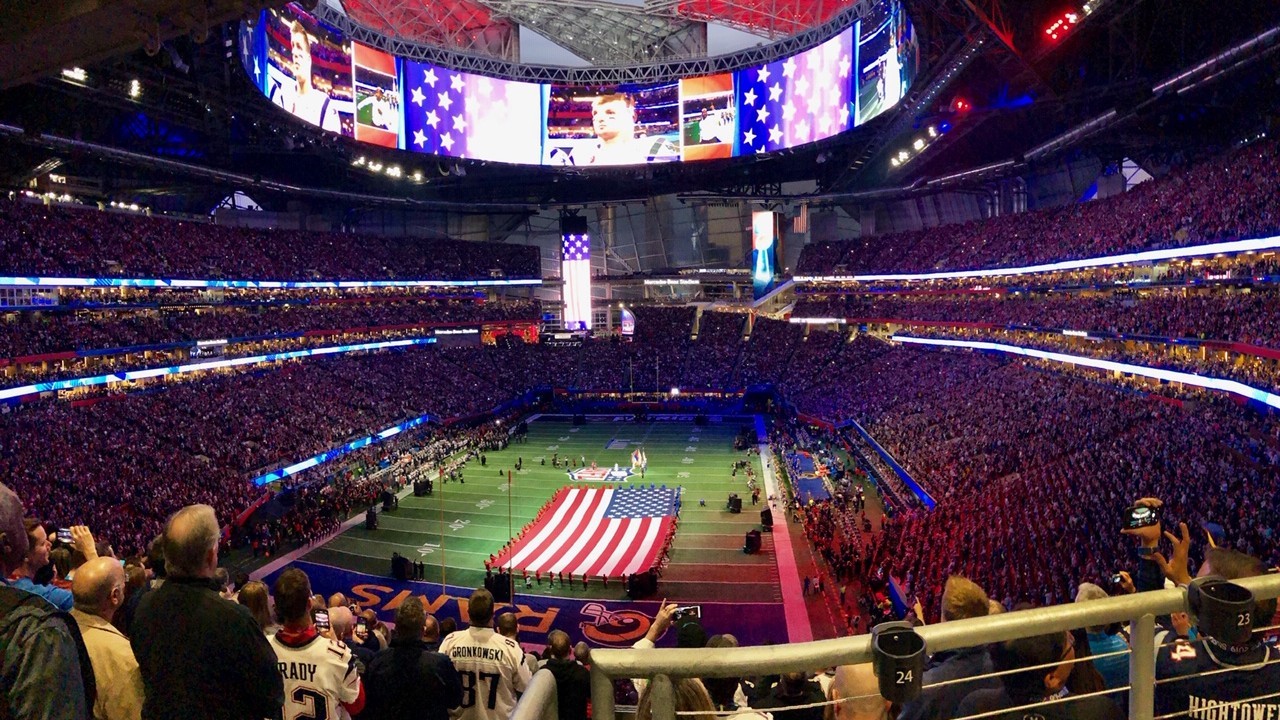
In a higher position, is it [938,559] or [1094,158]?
[1094,158]

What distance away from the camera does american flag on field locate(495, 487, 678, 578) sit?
23.0 m

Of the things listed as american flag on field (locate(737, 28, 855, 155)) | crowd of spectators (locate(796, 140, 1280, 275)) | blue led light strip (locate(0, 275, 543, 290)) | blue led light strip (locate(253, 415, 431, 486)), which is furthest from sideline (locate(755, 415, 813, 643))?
blue led light strip (locate(0, 275, 543, 290))

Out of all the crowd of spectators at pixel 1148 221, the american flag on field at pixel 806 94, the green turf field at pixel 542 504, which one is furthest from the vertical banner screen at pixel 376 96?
the crowd of spectators at pixel 1148 221

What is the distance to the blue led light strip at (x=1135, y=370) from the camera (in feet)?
66.1

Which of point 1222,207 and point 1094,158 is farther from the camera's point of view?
point 1094,158

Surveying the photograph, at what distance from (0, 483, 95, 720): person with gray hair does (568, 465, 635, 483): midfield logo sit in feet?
101

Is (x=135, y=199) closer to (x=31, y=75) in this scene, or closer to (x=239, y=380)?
(x=239, y=380)

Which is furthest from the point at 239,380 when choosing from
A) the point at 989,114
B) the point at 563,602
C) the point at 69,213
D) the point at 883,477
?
the point at 989,114

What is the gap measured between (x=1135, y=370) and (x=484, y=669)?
30.2 metres

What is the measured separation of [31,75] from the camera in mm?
7344

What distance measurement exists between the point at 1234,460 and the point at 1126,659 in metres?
18.4

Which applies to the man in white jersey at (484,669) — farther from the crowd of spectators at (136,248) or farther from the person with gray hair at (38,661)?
the crowd of spectators at (136,248)

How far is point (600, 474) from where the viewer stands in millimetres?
34188

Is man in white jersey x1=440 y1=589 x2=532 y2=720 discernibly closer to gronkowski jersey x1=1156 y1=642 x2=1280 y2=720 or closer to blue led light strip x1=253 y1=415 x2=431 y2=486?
gronkowski jersey x1=1156 y1=642 x2=1280 y2=720
